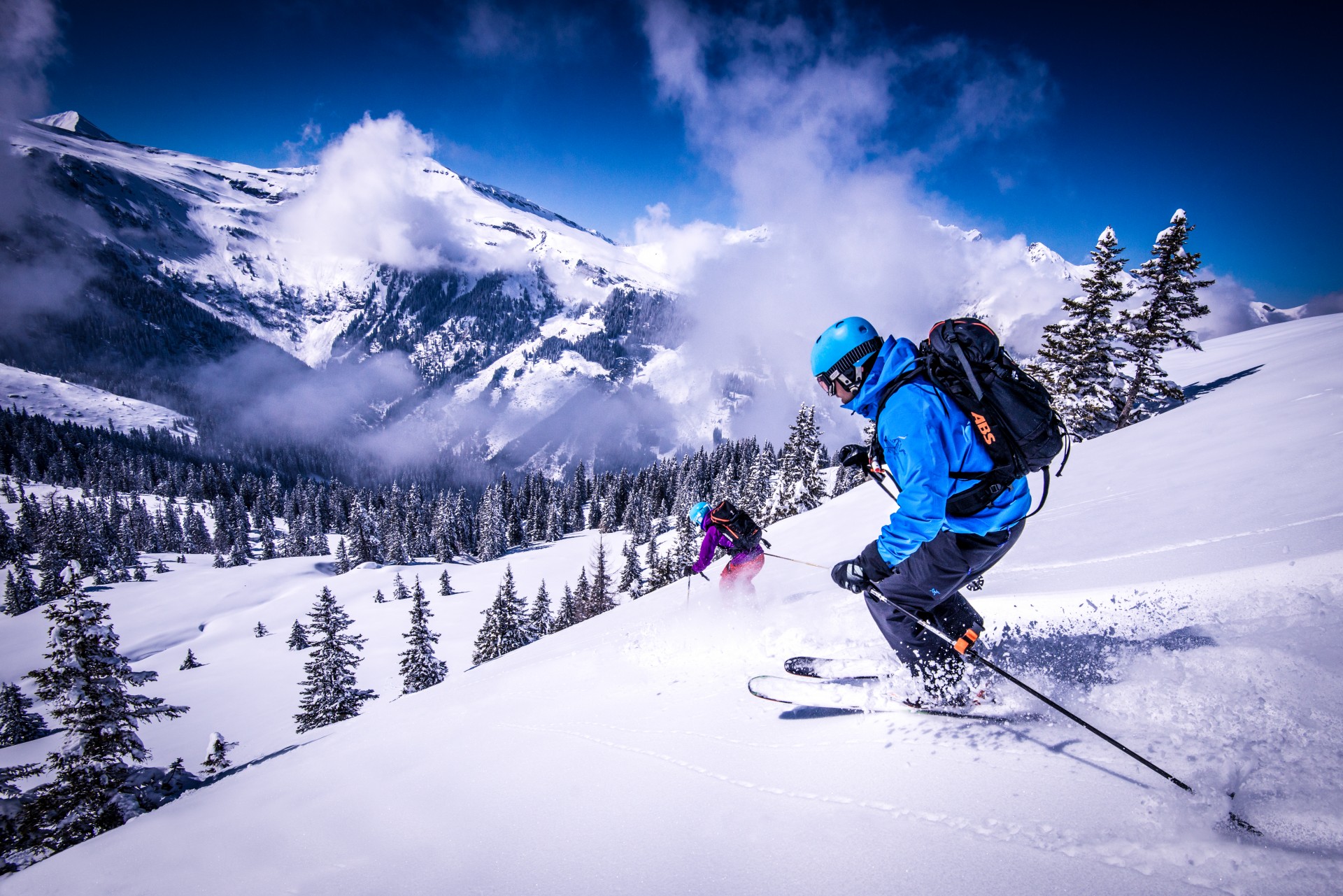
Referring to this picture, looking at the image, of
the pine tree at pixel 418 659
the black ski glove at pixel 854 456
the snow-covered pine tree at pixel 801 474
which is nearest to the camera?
the black ski glove at pixel 854 456

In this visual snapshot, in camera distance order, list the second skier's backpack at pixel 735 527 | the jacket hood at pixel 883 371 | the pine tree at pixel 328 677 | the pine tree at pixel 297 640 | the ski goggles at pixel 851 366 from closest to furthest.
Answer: the jacket hood at pixel 883 371 → the ski goggles at pixel 851 366 → the second skier's backpack at pixel 735 527 → the pine tree at pixel 328 677 → the pine tree at pixel 297 640

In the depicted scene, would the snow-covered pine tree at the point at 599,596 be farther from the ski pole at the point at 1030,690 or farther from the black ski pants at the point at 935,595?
the ski pole at the point at 1030,690

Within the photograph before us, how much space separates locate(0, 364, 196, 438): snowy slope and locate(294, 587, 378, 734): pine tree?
224555 millimetres

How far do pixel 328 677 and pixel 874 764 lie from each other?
32.8 m

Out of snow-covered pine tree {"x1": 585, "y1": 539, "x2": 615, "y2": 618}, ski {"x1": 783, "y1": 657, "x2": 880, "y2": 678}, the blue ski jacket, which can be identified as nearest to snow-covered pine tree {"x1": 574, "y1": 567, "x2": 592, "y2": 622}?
snow-covered pine tree {"x1": 585, "y1": 539, "x2": 615, "y2": 618}

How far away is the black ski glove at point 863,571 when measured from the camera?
4078 millimetres

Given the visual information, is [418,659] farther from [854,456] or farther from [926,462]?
[926,462]

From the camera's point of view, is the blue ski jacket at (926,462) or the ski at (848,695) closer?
the blue ski jacket at (926,462)

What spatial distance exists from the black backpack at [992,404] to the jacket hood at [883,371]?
0.12 metres

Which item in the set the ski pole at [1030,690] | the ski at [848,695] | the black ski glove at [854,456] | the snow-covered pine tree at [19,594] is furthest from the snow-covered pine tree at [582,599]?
the snow-covered pine tree at [19,594]

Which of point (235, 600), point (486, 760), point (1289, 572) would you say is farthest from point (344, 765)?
point (235, 600)

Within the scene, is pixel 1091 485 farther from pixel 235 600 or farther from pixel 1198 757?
pixel 235 600

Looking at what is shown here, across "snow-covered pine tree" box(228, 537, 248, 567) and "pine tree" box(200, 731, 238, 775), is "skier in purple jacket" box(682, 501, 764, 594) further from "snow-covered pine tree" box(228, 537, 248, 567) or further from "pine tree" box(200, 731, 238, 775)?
"snow-covered pine tree" box(228, 537, 248, 567)

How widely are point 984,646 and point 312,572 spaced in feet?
304
